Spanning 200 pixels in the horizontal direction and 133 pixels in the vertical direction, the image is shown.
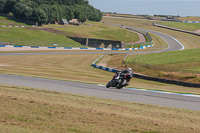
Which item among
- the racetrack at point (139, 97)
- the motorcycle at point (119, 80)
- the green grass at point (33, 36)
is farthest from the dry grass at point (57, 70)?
the green grass at point (33, 36)

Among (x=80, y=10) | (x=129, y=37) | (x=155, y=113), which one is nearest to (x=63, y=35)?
(x=129, y=37)

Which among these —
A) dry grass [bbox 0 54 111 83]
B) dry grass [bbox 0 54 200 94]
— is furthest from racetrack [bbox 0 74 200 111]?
dry grass [bbox 0 54 111 83]

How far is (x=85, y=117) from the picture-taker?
13.2m

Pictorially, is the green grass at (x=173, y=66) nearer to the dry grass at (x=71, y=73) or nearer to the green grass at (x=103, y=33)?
the dry grass at (x=71, y=73)

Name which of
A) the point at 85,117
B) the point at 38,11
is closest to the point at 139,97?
the point at 85,117

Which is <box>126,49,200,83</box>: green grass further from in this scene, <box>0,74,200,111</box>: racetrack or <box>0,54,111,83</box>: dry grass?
<box>0,74,200,111</box>: racetrack

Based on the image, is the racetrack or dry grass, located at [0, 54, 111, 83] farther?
dry grass, located at [0, 54, 111, 83]

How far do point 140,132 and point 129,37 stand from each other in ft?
384

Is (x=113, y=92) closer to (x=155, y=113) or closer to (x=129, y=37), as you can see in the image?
(x=155, y=113)

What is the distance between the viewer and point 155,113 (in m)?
15.0

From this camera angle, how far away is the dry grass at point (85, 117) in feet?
38.0

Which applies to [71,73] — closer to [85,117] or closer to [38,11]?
[85,117]

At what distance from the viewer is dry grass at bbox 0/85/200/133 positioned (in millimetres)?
11570

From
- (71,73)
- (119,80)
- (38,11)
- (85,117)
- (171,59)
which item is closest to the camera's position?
(85,117)
